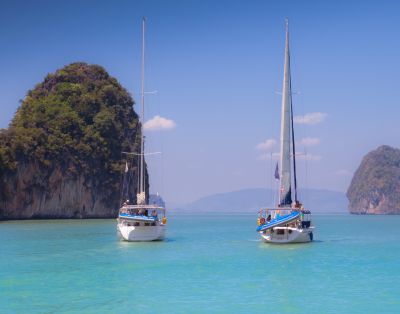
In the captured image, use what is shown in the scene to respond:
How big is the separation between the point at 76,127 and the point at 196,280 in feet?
216

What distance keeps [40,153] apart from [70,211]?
11820mm

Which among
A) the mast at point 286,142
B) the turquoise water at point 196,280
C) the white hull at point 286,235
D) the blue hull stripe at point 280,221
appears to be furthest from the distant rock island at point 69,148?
the blue hull stripe at point 280,221

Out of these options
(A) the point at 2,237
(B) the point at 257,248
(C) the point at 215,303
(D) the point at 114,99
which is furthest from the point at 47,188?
(C) the point at 215,303

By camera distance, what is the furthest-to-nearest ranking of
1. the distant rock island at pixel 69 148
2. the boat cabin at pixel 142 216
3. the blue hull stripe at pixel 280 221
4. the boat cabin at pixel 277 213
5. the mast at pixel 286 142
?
the distant rock island at pixel 69 148 → the boat cabin at pixel 142 216 → the mast at pixel 286 142 → the boat cabin at pixel 277 213 → the blue hull stripe at pixel 280 221

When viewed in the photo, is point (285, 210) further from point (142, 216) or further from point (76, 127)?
point (76, 127)

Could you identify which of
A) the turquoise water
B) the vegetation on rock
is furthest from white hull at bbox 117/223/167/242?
the vegetation on rock

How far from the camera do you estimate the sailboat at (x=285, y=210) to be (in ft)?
103

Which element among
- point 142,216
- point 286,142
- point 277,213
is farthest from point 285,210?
point 142,216

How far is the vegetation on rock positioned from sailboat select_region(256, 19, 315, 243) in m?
49.8

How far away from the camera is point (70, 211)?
261 ft

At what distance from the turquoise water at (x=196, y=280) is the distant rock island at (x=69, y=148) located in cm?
4297

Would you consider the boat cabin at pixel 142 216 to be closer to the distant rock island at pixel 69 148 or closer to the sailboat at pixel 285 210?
the sailboat at pixel 285 210

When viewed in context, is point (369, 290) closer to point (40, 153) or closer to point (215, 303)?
point (215, 303)

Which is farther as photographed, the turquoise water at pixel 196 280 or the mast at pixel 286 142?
the mast at pixel 286 142
